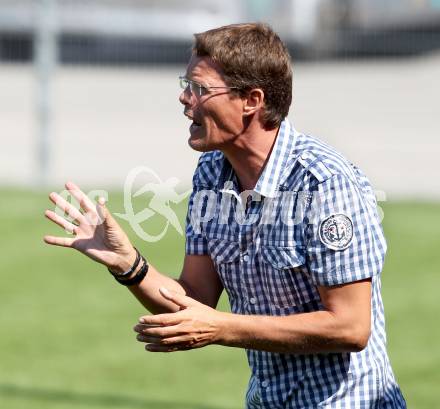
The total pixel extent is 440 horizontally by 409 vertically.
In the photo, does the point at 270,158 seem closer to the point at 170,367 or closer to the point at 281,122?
the point at 281,122

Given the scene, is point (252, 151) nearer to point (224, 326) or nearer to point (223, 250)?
point (223, 250)

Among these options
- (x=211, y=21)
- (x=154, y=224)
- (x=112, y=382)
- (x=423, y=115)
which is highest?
(x=211, y=21)

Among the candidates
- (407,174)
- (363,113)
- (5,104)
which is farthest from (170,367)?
(5,104)

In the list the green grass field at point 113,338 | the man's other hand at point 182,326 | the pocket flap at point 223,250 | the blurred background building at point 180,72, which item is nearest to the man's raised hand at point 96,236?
the pocket flap at point 223,250

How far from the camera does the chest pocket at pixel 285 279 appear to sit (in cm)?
429

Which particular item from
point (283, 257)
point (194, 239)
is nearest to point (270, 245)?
point (283, 257)

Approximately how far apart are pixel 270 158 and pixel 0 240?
28.4 ft

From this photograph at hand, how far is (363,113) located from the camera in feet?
68.1

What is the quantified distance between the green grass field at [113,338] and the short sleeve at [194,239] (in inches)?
A: 133

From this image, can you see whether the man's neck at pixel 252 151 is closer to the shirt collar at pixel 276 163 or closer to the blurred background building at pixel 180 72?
the shirt collar at pixel 276 163

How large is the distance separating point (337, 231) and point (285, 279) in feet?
1.00

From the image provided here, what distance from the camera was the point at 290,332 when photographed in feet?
13.7

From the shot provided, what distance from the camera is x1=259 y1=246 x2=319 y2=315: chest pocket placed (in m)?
4.29

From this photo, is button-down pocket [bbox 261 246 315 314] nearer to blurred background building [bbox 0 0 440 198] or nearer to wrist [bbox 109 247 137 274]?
wrist [bbox 109 247 137 274]
